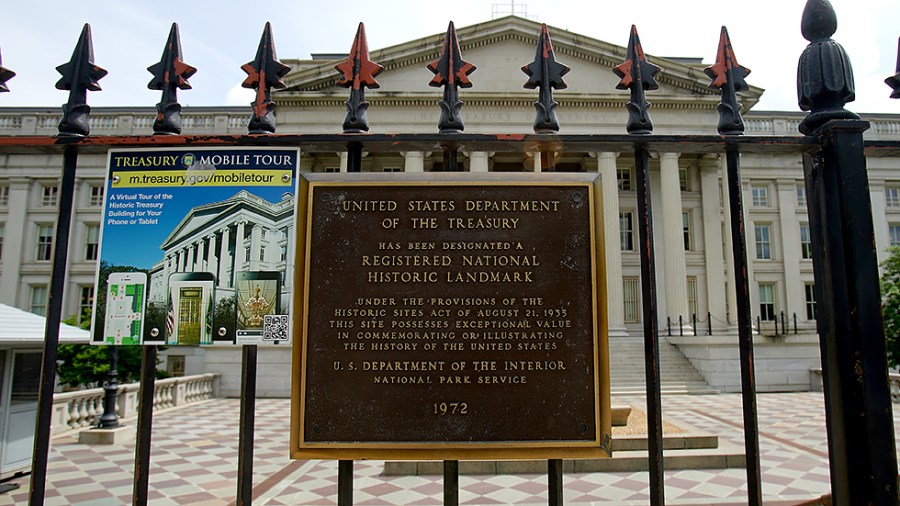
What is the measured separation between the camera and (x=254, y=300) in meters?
2.57

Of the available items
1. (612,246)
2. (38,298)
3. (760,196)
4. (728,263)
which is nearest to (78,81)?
(612,246)

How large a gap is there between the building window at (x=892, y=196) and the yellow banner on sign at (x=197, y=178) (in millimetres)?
39705

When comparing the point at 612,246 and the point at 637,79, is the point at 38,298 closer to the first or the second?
the point at 612,246

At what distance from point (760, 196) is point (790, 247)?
3288 mm

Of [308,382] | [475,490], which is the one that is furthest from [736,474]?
[308,382]

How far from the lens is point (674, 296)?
990 inches

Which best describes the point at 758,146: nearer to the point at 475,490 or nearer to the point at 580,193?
the point at 580,193

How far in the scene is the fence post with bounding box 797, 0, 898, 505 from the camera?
2.45 m

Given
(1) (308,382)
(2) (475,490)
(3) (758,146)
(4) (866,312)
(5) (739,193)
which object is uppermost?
(3) (758,146)

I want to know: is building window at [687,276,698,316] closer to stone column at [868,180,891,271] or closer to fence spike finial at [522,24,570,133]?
stone column at [868,180,891,271]

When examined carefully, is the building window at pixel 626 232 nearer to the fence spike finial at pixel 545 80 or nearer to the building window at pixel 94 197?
the fence spike finial at pixel 545 80

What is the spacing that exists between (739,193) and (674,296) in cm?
2427

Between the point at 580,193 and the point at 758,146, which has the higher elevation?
the point at 758,146

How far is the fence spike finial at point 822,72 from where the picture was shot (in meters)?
2.66
